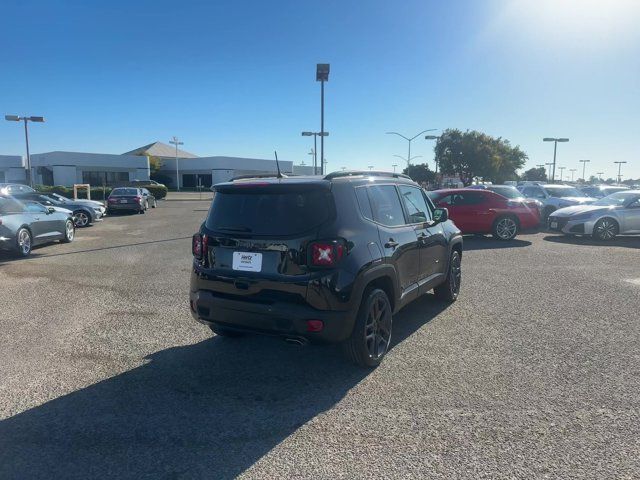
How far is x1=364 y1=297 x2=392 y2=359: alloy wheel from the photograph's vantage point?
4.32 meters

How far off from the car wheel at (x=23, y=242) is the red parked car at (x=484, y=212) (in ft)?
34.6

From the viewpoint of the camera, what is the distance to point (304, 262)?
12.7 ft

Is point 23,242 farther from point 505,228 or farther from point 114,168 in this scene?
point 114,168

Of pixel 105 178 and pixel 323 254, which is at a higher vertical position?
pixel 105 178

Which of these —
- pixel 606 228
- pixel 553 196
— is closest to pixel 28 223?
pixel 606 228

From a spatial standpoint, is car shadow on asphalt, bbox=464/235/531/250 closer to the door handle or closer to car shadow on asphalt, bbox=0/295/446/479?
the door handle

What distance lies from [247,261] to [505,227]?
1143cm

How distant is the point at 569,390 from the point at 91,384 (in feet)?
13.3

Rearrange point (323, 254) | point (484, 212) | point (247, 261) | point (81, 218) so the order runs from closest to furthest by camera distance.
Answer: point (323, 254) < point (247, 261) < point (484, 212) < point (81, 218)

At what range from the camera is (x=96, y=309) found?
6469 millimetres

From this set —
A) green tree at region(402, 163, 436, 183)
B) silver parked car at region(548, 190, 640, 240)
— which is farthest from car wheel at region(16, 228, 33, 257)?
green tree at region(402, 163, 436, 183)

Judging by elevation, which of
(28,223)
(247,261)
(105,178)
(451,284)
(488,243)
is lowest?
(488,243)

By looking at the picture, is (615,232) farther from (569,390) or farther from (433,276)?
(569,390)

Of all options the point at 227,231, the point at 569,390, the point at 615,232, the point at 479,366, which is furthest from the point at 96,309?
the point at 615,232
